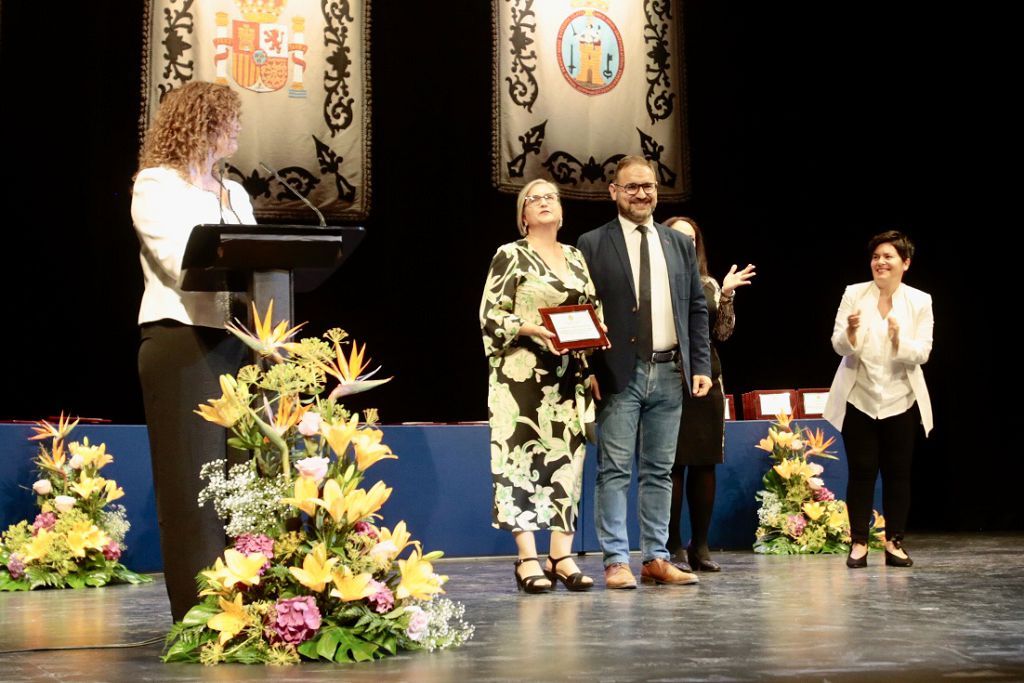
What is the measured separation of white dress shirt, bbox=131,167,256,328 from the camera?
2672mm

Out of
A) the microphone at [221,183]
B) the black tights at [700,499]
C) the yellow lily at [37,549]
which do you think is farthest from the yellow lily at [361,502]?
the yellow lily at [37,549]

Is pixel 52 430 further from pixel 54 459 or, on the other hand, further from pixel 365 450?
pixel 365 450

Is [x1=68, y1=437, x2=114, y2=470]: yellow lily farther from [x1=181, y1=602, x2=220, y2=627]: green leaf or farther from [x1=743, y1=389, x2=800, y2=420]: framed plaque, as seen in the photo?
[x1=743, y1=389, x2=800, y2=420]: framed plaque

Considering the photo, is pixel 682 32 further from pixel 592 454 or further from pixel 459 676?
pixel 459 676

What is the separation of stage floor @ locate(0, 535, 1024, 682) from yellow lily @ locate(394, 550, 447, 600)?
0.13 m

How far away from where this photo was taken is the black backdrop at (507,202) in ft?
21.0

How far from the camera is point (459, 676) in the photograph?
2.27m

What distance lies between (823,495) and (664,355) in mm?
2083

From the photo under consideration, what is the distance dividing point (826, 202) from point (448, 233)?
236 centimetres

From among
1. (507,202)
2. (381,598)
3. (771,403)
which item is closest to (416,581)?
(381,598)

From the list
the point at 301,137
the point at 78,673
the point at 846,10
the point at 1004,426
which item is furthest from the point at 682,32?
the point at 78,673

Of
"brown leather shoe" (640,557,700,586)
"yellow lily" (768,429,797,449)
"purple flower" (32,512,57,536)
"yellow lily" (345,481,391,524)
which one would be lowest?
"brown leather shoe" (640,557,700,586)

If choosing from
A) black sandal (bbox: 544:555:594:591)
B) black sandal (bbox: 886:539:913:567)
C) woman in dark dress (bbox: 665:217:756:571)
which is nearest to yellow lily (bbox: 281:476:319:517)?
black sandal (bbox: 544:555:594:591)

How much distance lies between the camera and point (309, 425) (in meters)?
2.56
